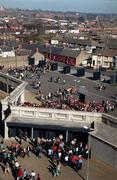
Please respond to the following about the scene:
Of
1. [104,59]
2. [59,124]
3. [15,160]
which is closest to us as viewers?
[15,160]

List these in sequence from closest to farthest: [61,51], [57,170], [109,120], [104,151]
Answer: [57,170] → [104,151] → [109,120] → [61,51]

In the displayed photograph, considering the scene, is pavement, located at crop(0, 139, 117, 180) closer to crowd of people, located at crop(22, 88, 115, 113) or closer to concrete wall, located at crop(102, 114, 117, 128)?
concrete wall, located at crop(102, 114, 117, 128)

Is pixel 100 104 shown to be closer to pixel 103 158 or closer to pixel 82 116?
pixel 82 116

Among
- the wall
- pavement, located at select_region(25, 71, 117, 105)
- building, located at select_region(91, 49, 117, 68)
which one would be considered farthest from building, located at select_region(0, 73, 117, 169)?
building, located at select_region(91, 49, 117, 68)

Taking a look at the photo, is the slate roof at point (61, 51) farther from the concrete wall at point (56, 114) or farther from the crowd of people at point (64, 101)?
the concrete wall at point (56, 114)

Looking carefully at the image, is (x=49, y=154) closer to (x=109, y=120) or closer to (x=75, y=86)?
(x=109, y=120)

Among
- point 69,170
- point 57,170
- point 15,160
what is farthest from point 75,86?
point 57,170

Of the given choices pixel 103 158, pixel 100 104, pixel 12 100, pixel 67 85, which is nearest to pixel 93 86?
pixel 67 85
